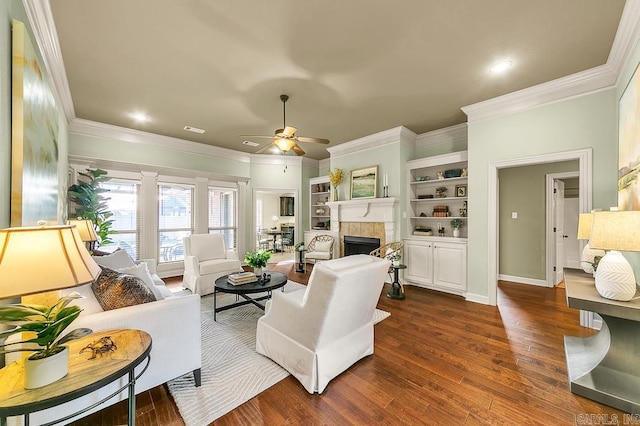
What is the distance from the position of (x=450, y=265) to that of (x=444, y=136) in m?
2.36

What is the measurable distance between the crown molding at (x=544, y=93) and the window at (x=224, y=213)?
5.15 m

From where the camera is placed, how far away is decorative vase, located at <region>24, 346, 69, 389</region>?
39.2 inches

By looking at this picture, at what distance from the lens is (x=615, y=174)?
276 centimetres

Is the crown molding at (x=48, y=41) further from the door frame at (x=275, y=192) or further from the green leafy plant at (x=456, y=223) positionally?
the green leafy plant at (x=456, y=223)

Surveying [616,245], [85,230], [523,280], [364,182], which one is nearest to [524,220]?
[523,280]

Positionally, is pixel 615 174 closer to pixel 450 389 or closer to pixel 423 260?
pixel 423 260

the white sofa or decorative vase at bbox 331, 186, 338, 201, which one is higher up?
decorative vase at bbox 331, 186, 338, 201

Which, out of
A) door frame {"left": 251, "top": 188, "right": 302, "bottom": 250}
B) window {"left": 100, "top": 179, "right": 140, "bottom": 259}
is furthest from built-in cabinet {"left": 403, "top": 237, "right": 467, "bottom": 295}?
window {"left": 100, "top": 179, "right": 140, "bottom": 259}

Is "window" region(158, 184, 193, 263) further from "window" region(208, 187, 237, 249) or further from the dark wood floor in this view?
the dark wood floor

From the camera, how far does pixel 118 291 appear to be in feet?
5.72

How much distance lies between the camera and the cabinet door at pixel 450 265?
401 cm

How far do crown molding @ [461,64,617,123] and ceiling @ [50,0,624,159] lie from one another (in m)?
0.12

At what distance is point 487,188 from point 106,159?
6.21 metres

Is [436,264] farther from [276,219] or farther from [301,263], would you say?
[276,219]
